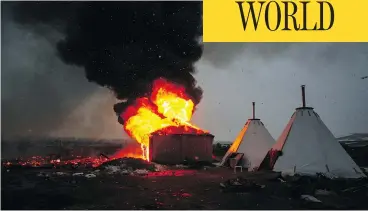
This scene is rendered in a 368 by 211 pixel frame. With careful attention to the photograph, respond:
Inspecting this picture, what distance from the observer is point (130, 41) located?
19781 mm

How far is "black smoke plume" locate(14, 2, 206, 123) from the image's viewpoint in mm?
15484

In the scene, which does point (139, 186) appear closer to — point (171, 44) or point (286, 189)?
point (286, 189)

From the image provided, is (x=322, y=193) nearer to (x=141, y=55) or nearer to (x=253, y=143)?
(x=253, y=143)

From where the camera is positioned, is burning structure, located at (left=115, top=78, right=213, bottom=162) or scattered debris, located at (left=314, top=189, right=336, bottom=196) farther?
burning structure, located at (left=115, top=78, right=213, bottom=162)

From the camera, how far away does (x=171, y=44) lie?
21141 millimetres

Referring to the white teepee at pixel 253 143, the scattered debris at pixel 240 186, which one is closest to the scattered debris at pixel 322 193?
the scattered debris at pixel 240 186

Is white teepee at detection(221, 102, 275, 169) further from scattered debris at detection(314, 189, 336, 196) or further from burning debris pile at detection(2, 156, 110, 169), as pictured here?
burning debris pile at detection(2, 156, 110, 169)

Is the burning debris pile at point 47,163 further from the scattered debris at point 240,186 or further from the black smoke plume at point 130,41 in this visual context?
the scattered debris at point 240,186

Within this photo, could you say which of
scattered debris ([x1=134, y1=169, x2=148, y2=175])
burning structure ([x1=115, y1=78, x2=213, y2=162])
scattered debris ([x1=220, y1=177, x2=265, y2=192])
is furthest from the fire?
scattered debris ([x1=220, y1=177, x2=265, y2=192])

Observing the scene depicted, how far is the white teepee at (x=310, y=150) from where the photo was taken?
15.6 m

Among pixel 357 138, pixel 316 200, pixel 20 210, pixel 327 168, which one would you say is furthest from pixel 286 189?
pixel 20 210

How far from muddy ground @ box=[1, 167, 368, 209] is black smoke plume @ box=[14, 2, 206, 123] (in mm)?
6153

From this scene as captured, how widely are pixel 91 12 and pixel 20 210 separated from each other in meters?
7.90

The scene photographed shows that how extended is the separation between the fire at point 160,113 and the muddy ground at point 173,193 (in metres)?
6.79
